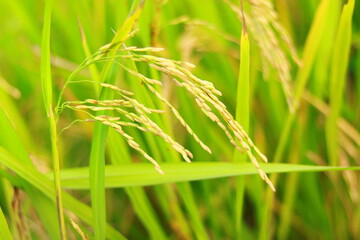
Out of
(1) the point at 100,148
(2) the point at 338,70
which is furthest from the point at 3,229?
(2) the point at 338,70

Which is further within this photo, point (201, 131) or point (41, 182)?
point (201, 131)

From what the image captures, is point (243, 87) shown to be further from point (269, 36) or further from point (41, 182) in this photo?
point (41, 182)

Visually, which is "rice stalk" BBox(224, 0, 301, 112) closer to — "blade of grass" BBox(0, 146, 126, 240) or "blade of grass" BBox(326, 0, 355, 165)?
"blade of grass" BBox(326, 0, 355, 165)

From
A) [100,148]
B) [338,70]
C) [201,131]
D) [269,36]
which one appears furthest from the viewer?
[201,131]

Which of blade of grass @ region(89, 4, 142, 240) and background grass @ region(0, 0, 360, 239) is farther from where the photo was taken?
background grass @ region(0, 0, 360, 239)

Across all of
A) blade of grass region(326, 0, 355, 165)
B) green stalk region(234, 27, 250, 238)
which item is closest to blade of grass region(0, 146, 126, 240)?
green stalk region(234, 27, 250, 238)

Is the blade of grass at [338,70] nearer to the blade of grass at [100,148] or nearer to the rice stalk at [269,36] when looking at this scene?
the rice stalk at [269,36]

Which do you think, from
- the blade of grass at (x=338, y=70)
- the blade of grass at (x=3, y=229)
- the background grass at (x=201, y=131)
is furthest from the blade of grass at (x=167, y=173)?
the blade of grass at (x=338, y=70)

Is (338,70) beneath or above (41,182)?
above

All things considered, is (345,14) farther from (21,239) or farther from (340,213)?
(21,239)
